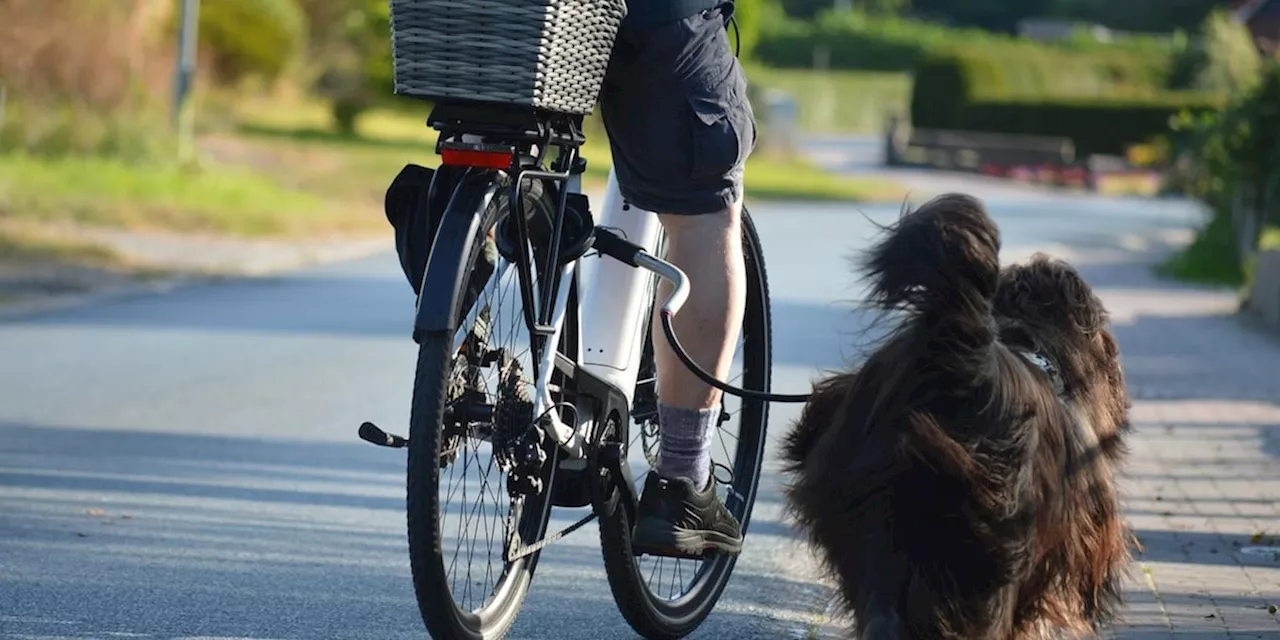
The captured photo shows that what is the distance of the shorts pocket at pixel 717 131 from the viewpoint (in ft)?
12.8

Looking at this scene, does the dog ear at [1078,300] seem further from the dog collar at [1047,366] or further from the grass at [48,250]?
the grass at [48,250]

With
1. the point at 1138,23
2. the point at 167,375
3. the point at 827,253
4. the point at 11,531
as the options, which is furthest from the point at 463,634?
the point at 1138,23

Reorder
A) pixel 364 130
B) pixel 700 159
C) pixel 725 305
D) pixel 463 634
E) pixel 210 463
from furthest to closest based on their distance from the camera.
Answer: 1. pixel 364 130
2. pixel 210 463
3. pixel 725 305
4. pixel 700 159
5. pixel 463 634

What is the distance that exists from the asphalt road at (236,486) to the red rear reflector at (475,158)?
0.70 metres

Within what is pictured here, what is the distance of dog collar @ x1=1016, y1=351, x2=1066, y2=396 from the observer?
365 centimetres

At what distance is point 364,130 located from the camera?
36.5m

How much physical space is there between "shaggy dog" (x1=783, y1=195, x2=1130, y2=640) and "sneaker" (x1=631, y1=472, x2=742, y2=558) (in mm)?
587

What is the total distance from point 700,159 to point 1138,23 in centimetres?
9965

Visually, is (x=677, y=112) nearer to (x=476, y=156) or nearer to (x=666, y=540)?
(x=476, y=156)

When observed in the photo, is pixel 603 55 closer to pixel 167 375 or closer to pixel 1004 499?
pixel 1004 499

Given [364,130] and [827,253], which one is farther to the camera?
[364,130]

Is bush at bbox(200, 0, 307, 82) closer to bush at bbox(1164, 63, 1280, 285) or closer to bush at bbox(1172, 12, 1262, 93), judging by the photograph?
bush at bbox(1172, 12, 1262, 93)

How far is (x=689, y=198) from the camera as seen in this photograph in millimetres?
4020

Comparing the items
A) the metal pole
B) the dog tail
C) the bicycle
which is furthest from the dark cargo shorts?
the metal pole
